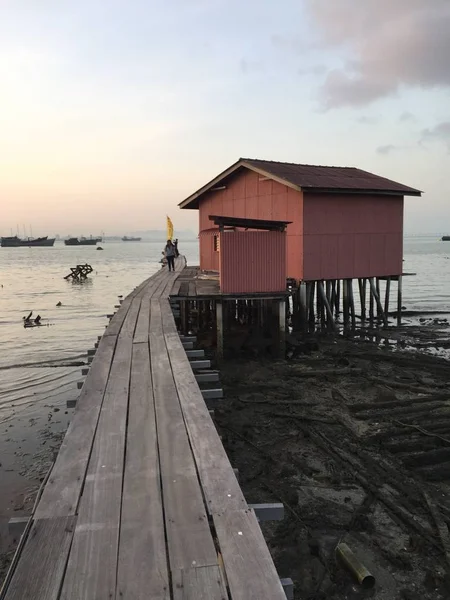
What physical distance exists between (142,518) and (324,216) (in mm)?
15831

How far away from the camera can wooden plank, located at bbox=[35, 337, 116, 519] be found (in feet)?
11.0

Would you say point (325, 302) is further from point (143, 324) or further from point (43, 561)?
point (43, 561)

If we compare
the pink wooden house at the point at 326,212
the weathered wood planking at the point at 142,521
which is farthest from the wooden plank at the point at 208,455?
the pink wooden house at the point at 326,212

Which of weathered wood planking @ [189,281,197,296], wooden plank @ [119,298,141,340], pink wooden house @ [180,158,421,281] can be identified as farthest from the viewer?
pink wooden house @ [180,158,421,281]

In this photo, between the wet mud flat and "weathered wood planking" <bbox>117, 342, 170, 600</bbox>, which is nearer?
"weathered wood planking" <bbox>117, 342, 170, 600</bbox>

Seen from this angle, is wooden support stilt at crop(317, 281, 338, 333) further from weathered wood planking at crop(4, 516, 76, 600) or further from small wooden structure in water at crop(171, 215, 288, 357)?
weathered wood planking at crop(4, 516, 76, 600)

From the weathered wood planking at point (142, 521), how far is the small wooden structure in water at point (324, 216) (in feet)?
39.5

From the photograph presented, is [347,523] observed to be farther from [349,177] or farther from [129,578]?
[349,177]

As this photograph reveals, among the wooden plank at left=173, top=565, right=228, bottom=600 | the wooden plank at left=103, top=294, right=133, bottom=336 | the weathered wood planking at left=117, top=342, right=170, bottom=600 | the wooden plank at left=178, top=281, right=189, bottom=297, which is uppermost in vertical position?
the wooden plank at left=178, top=281, right=189, bottom=297

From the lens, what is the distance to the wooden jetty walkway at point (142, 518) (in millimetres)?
2607

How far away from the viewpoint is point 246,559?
279cm

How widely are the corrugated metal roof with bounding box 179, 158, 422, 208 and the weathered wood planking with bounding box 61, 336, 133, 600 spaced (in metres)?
13.4

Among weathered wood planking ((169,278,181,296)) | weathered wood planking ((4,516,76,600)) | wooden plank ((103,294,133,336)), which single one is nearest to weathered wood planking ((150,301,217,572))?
weathered wood planking ((4,516,76,600))

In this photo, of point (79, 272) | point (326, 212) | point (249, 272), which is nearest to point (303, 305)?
point (326, 212)
